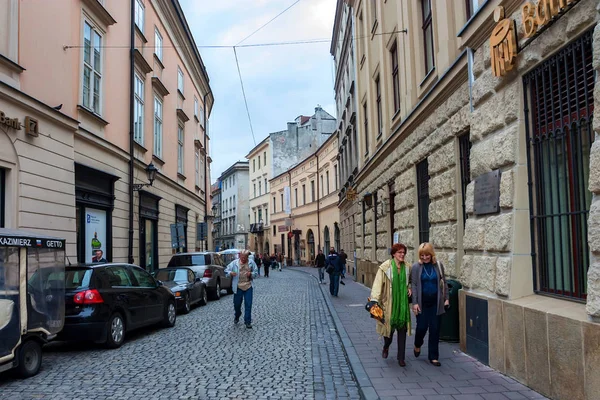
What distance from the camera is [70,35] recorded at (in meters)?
13.3

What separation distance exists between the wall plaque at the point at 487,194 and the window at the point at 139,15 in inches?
609

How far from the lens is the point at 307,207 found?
47625 mm

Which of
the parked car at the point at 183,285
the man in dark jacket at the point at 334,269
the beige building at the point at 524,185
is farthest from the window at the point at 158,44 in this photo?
the beige building at the point at 524,185

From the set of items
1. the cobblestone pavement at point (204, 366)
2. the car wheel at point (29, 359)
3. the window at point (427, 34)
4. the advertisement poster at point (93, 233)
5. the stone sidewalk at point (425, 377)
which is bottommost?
the cobblestone pavement at point (204, 366)

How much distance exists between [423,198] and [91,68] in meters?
9.94

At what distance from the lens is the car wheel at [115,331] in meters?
8.83

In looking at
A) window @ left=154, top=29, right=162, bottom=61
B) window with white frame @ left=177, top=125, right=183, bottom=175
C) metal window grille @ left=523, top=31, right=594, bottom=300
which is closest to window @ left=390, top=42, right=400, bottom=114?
metal window grille @ left=523, top=31, right=594, bottom=300

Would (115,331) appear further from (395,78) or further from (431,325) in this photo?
(395,78)

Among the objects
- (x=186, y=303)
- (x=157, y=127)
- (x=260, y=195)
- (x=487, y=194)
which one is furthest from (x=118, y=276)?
(x=260, y=195)

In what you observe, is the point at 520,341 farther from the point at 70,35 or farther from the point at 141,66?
the point at 141,66

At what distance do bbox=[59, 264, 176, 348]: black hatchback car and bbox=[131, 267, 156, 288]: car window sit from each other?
1.2 inches

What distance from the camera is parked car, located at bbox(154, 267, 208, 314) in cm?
1370

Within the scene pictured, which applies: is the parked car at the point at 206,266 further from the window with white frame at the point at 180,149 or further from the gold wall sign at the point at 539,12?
the gold wall sign at the point at 539,12

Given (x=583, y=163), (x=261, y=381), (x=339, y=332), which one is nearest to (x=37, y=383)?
(x=261, y=381)
